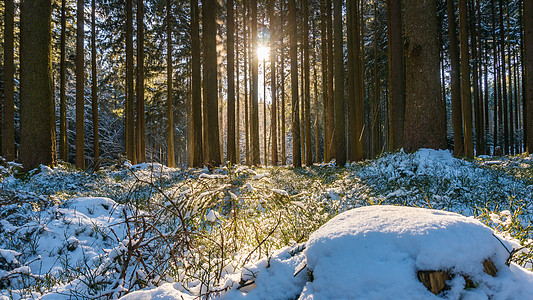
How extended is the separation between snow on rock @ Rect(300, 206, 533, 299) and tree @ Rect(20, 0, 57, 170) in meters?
9.81

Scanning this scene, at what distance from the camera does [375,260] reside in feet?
4.55

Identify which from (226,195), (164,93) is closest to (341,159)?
(226,195)

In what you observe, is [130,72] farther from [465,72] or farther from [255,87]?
[465,72]

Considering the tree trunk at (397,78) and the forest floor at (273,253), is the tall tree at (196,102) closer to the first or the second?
the forest floor at (273,253)

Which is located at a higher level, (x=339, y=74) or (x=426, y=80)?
(x=339, y=74)

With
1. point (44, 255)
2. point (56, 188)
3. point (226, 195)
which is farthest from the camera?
point (56, 188)

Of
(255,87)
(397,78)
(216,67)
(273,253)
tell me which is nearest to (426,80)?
(397,78)

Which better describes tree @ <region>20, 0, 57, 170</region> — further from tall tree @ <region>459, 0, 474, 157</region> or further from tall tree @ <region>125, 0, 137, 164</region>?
tall tree @ <region>459, 0, 474, 157</region>

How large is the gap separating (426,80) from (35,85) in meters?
11.2

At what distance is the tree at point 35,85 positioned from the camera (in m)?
7.84

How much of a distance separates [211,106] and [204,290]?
863 cm

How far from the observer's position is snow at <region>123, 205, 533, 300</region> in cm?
129

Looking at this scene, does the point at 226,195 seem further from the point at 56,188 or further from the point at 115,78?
the point at 115,78

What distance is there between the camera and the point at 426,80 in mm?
6457
